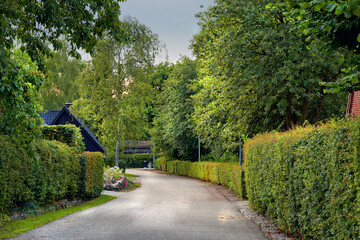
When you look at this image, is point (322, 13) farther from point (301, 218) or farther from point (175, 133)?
point (175, 133)

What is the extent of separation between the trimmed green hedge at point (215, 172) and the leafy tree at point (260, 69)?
2.52 m

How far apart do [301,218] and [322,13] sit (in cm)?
455

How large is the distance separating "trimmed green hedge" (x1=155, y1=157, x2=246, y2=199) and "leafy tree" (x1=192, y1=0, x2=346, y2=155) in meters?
2.52

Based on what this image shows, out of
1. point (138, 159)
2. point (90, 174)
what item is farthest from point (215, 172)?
point (138, 159)

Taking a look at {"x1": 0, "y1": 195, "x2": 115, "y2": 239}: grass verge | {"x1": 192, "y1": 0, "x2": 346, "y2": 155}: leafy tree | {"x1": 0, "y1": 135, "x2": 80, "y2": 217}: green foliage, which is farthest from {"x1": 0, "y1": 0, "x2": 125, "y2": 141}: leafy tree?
{"x1": 192, "y1": 0, "x2": 346, "y2": 155}: leafy tree

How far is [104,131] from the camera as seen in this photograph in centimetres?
3192

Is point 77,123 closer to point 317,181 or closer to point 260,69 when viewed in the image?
point 260,69

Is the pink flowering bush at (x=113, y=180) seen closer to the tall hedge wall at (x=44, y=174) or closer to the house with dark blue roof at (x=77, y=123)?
the tall hedge wall at (x=44, y=174)

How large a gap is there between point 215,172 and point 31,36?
70.0 feet

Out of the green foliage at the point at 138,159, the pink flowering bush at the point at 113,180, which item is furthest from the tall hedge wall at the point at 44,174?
the green foliage at the point at 138,159

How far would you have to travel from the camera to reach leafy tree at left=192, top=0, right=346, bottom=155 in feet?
50.8

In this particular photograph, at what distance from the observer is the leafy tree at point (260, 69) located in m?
15.5

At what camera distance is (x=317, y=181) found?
708 centimetres

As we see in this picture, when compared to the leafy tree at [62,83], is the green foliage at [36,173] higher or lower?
lower
